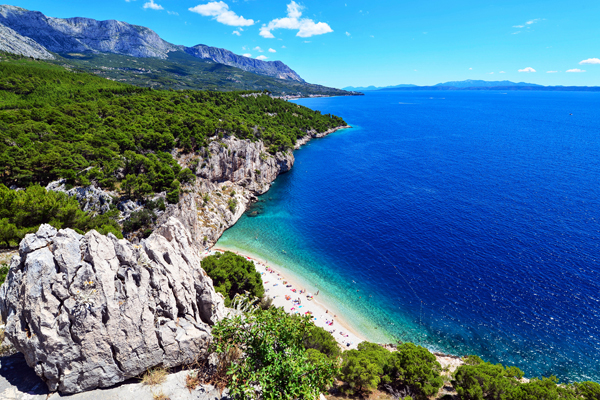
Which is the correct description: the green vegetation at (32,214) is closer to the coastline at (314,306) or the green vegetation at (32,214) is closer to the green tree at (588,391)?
the coastline at (314,306)

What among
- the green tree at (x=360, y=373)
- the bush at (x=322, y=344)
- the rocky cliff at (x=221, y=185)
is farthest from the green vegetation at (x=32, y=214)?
the green tree at (x=360, y=373)

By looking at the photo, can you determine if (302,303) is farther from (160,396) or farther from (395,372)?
(160,396)

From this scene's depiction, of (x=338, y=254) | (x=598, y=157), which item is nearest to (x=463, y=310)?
(x=338, y=254)

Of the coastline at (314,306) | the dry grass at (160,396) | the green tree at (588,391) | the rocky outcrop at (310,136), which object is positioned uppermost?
the rocky outcrop at (310,136)

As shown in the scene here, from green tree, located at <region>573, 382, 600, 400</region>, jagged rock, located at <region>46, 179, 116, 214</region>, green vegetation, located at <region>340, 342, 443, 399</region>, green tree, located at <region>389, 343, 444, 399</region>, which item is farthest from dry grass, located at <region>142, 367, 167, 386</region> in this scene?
jagged rock, located at <region>46, 179, 116, 214</region>

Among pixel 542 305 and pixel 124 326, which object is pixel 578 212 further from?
pixel 124 326

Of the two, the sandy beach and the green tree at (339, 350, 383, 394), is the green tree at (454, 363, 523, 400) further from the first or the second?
the sandy beach
